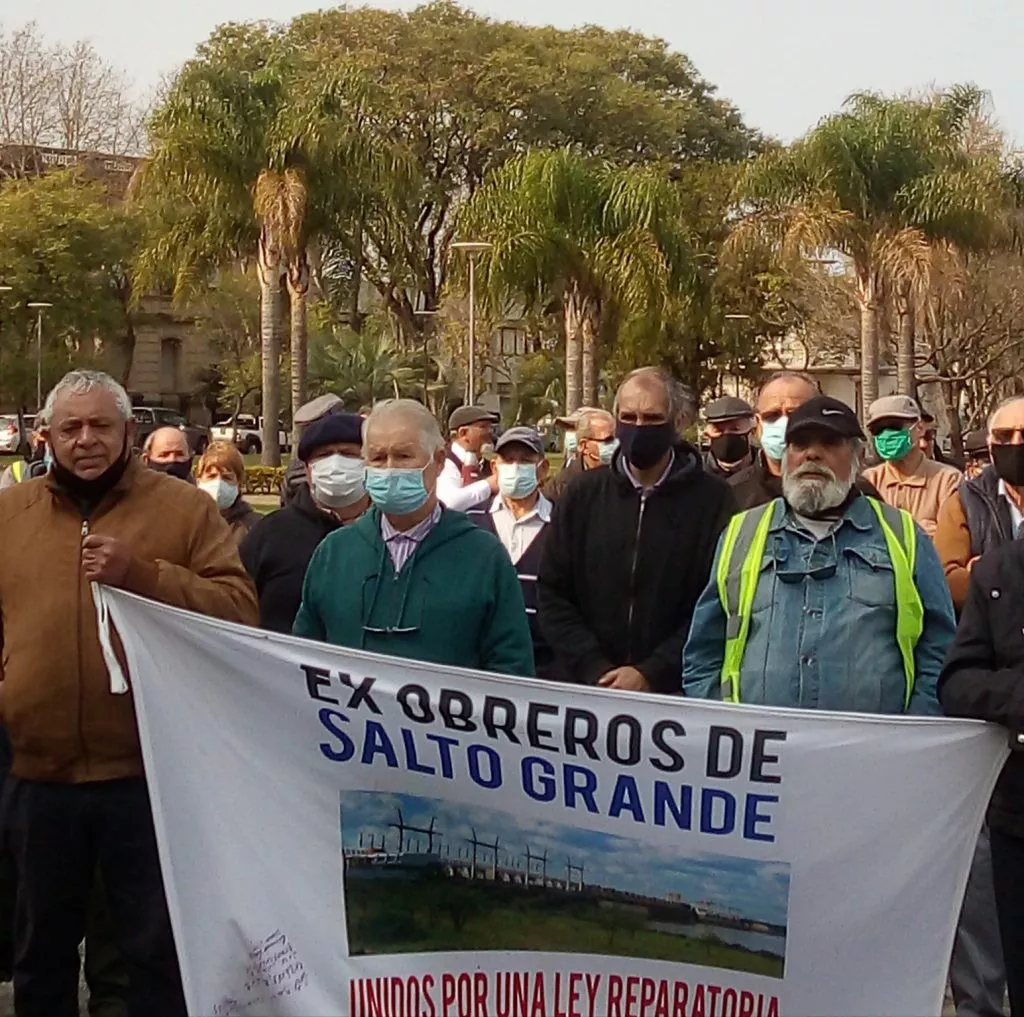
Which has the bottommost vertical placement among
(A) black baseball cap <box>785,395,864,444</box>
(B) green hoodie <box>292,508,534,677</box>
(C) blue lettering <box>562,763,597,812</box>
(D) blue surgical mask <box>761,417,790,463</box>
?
(C) blue lettering <box>562,763,597,812</box>

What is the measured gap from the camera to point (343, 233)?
33.2m

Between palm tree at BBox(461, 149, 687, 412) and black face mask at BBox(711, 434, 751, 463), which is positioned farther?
palm tree at BBox(461, 149, 687, 412)

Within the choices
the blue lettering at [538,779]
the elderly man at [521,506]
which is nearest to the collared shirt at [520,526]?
the elderly man at [521,506]

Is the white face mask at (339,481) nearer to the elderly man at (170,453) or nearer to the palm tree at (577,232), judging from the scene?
the elderly man at (170,453)

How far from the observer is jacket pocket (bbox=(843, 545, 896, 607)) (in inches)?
176

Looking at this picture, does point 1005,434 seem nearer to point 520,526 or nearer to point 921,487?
point 921,487

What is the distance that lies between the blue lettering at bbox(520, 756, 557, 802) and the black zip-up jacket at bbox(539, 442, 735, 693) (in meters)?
1.25

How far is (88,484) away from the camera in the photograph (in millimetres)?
4590

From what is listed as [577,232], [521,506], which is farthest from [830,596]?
[577,232]

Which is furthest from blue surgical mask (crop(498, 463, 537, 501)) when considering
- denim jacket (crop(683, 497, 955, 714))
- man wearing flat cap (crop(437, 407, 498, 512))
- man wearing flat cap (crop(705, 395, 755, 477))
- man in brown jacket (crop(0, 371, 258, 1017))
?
denim jacket (crop(683, 497, 955, 714))

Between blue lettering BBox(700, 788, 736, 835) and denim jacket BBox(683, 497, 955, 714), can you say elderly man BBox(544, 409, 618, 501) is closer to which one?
denim jacket BBox(683, 497, 955, 714)

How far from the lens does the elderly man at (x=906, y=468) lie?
23.2 feet

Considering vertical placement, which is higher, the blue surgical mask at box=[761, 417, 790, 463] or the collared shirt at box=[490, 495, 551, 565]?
the blue surgical mask at box=[761, 417, 790, 463]

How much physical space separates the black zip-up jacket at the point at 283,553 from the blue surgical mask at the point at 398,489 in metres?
1.13
